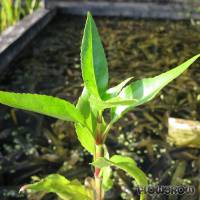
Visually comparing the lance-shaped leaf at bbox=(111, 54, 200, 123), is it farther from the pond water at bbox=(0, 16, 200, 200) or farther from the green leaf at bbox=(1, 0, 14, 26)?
the green leaf at bbox=(1, 0, 14, 26)

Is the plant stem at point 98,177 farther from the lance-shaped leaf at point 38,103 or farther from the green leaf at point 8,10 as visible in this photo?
the green leaf at point 8,10

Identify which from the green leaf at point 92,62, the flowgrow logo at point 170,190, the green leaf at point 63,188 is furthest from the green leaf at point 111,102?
the flowgrow logo at point 170,190

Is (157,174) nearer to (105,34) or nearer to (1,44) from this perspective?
(1,44)

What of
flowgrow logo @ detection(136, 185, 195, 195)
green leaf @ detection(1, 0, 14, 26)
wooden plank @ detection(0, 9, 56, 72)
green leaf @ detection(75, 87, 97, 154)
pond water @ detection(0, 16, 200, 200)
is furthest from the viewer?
green leaf @ detection(1, 0, 14, 26)

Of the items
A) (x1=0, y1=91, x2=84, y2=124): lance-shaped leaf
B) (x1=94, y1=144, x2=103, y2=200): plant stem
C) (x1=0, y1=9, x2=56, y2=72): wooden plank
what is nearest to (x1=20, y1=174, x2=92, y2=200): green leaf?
(x1=94, y1=144, x2=103, y2=200): plant stem

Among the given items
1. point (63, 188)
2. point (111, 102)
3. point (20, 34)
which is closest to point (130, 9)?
point (20, 34)

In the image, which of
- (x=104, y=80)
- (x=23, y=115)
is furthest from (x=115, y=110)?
(x=23, y=115)

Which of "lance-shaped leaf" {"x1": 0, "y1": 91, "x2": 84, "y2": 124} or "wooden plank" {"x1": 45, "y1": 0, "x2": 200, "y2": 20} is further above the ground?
"lance-shaped leaf" {"x1": 0, "y1": 91, "x2": 84, "y2": 124}

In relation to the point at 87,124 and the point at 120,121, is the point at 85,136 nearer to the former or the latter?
the point at 87,124
